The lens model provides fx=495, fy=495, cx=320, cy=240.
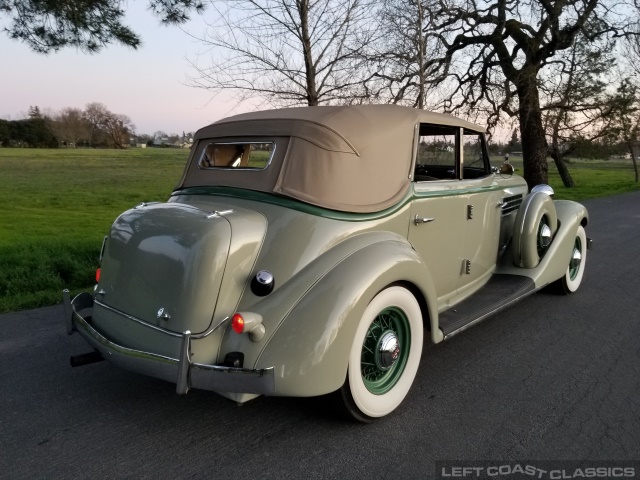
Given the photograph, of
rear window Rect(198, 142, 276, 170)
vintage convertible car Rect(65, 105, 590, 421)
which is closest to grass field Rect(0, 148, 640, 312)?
rear window Rect(198, 142, 276, 170)

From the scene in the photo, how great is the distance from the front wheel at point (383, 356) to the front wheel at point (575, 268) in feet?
9.04

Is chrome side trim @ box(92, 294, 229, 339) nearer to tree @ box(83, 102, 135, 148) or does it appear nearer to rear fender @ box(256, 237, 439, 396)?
rear fender @ box(256, 237, 439, 396)

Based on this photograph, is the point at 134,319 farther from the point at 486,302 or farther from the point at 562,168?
the point at 562,168

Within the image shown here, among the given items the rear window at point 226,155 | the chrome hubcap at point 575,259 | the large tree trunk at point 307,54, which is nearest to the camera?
the rear window at point 226,155

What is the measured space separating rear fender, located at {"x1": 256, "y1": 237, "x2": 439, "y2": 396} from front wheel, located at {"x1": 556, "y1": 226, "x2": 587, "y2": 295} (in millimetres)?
3141

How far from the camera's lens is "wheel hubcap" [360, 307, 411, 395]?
2840 mm

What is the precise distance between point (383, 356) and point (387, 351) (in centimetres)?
4

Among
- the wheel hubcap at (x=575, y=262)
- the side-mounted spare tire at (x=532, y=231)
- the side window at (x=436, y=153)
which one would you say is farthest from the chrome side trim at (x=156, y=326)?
the wheel hubcap at (x=575, y=262)

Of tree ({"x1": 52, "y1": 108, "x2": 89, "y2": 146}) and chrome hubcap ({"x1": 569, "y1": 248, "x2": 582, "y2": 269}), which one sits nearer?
chrome hubcap ({"x1": 569, "y1": 248, "x2": 582, "y2": 269})

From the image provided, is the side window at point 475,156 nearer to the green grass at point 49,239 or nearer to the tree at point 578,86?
the green grass at point 49,239

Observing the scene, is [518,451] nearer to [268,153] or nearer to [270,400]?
[270,400]

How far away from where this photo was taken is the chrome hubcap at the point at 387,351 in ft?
9.32

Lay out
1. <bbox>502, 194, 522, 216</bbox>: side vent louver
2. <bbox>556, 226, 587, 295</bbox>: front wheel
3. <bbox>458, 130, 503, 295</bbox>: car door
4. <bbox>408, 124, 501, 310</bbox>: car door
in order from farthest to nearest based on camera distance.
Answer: <bbox>556, 226, 587, 295</bbox>: front wheel, <bbox>502, 194, 522, 216</bbox>: side vent louver, <bbox>458, 130, 503, 295</bbox>: car door, <bbox>408, 124, 501, 310</bbox>: car door

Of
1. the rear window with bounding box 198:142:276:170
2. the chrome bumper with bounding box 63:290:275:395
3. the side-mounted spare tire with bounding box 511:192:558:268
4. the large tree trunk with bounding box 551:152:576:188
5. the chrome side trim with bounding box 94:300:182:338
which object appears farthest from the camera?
the large tree trunk with bounding box 551:152:576:188
